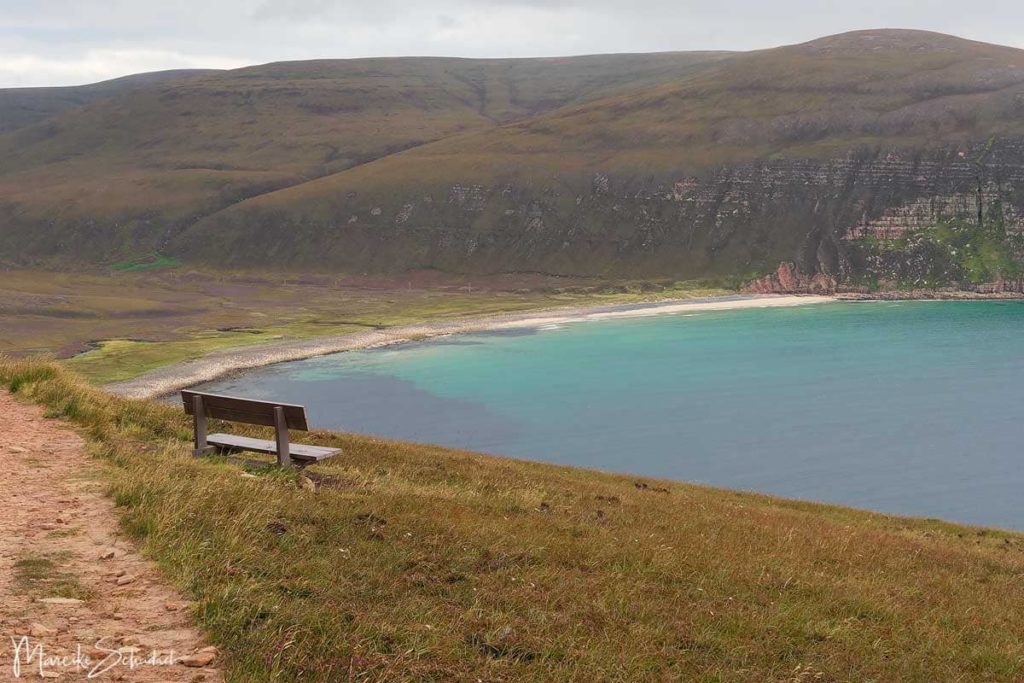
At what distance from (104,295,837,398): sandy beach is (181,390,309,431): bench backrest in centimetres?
5092

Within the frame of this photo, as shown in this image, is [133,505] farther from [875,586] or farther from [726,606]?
[875,586]

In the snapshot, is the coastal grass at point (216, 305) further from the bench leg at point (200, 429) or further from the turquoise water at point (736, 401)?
the bench leg at point (200, 429)

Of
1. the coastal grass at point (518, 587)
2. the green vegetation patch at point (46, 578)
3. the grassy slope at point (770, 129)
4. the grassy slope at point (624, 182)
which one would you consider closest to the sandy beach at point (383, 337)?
the grassy slope at point (624, 182)

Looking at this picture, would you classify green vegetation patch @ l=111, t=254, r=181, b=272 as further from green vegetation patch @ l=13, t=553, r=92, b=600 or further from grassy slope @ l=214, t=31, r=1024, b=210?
green vegetation patch @ l=13, t=553, r=92, b=600

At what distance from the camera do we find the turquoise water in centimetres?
5062

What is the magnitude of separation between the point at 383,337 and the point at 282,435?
8625 centimetres

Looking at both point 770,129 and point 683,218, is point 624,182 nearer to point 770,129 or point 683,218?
point 683,218

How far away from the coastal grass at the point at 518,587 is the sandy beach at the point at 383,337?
54578 millimetres

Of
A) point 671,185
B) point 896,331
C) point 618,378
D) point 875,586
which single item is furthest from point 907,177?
point 875,586

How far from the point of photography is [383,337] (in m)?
103

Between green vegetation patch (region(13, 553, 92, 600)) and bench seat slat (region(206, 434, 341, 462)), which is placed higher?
green vegetation patch (region(13, 553, 92, 600))

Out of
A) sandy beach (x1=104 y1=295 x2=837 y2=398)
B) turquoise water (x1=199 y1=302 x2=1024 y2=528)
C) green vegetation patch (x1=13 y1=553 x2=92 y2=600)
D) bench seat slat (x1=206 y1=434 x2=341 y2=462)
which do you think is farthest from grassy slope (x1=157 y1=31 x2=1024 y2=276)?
green vegetation patch (x1=13 y1=553 x2=92 y2=600)

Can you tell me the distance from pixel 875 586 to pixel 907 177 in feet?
511

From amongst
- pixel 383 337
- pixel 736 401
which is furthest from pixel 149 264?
pixel 736 401
